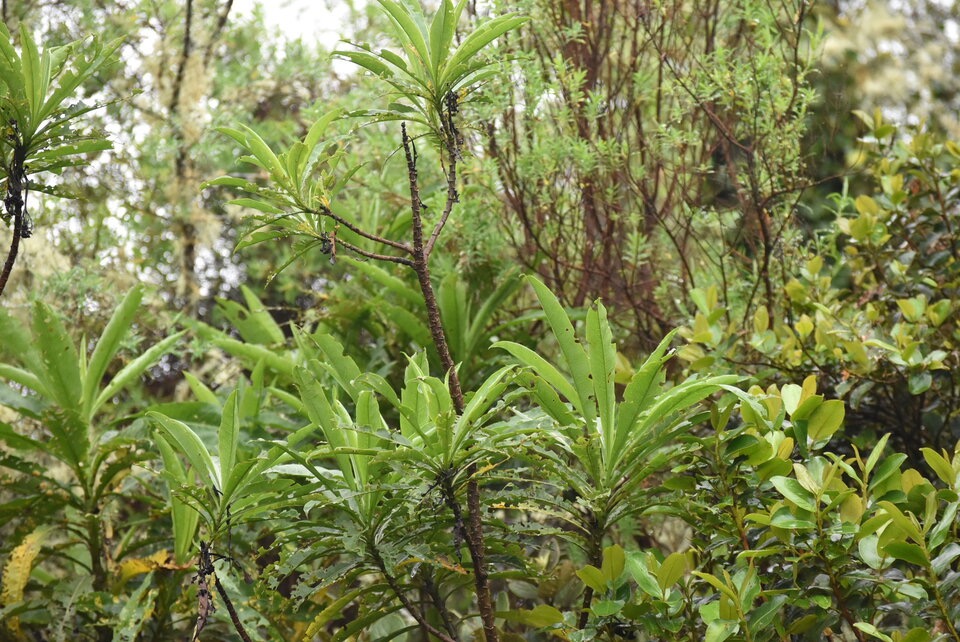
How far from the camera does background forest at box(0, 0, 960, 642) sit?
1754mm

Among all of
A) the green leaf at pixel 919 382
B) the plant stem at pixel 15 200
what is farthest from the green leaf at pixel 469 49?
the green leaf at pixel 919 382

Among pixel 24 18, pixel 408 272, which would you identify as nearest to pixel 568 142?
pixel 408 272

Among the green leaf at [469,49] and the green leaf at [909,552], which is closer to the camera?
the green leaf at [909,552]

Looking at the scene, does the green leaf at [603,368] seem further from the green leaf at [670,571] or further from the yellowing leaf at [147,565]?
the yellowing leaf at [147,565]

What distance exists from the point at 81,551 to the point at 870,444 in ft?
7.75

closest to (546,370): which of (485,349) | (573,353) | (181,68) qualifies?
(573,353)

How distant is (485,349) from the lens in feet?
9.54

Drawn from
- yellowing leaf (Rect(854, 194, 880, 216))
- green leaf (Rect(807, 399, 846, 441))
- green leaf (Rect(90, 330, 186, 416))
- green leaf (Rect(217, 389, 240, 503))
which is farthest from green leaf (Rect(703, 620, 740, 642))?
green leaf (Rect(90, 330, 186, 416))

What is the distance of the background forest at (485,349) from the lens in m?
1.75

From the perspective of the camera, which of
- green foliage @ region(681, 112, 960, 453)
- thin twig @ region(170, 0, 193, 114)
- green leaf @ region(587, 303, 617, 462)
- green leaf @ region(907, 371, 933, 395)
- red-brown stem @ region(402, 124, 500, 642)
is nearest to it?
red-brown stem @ region(402, 124, 500, 642)

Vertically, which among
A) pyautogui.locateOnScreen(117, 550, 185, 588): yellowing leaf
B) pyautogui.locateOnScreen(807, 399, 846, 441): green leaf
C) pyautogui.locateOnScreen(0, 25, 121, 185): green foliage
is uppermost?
pyautogui.locateOnScreen(0, 25, 121, 185): green foliage

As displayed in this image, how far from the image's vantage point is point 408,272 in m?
3.08

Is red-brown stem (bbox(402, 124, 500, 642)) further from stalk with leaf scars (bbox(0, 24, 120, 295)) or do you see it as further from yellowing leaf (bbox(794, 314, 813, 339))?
yellowing leaf (bbox(794, 314, 813, 339))

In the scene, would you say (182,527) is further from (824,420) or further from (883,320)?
(883,320)
